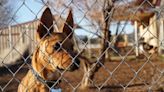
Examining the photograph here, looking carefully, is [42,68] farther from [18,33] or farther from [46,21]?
[18,33]

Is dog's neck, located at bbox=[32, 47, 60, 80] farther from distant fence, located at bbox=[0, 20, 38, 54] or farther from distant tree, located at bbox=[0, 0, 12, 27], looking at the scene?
distant tree, located at bbox=[0, 0, 12, 27]

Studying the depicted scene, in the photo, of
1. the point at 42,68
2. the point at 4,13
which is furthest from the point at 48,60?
the point at 4,13

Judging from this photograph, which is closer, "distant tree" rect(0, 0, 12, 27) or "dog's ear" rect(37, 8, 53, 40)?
"dog's ear" rect(37, 8, 53, 40)

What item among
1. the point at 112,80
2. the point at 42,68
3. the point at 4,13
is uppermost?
the point at 4,13

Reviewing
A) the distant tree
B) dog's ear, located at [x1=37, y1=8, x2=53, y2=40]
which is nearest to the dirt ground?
the distant tree

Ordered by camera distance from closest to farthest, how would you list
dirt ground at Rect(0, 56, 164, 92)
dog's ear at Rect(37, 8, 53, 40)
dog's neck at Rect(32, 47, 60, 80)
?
dog's ear at Rect(37, 8, 53, 40) → dog's neck at Rect(32, 47, 60, 80) → dirt ground at Rect(0, 56, 164, 92)

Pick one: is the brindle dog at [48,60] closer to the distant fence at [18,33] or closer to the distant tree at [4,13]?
the distant fence at [18,33]

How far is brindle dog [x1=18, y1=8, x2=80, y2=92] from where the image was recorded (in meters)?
3.60

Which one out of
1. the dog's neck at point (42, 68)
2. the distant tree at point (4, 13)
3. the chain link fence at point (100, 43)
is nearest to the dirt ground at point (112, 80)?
the chain link fence at point (100, 43)

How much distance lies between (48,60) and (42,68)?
0.12 m

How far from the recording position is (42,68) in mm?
3801

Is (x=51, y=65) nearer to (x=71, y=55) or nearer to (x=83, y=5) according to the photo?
(x=71, y=55)

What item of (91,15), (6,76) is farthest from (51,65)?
(6,76)

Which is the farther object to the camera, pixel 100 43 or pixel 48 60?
pixel 100 43
